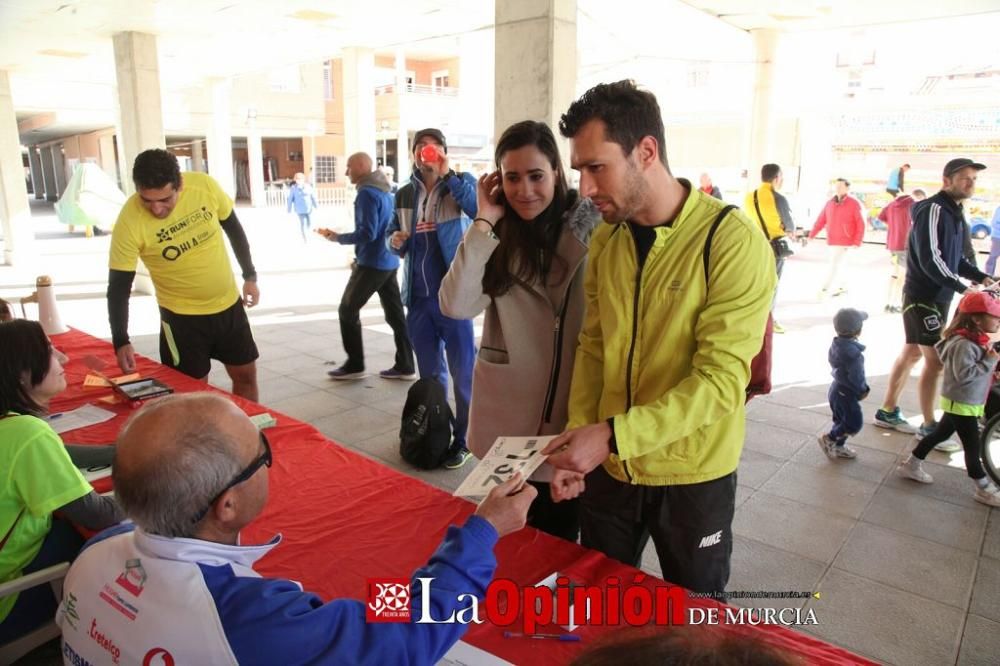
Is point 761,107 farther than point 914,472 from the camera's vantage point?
Yes

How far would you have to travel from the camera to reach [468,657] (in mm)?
1389

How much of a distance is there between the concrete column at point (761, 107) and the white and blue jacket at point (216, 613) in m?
11.0

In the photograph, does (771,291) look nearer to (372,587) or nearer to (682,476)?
(682,476)

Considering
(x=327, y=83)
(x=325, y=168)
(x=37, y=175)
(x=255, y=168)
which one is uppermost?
(x=327, y=83)

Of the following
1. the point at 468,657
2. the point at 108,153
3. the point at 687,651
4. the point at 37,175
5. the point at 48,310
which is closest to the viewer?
the point at 687,651

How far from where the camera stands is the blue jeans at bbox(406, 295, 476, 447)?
4094mm

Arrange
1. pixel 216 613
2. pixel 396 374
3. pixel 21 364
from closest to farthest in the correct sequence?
pixel 216 613, pixel 21 364, pixel 396 374

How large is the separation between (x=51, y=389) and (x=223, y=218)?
1831 mm

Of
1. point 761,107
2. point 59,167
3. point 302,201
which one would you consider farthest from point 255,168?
point 59,167

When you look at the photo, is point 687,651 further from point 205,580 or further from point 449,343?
point 449,343

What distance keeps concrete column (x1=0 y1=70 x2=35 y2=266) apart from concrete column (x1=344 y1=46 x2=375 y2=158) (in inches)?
243

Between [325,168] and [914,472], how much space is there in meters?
33.8

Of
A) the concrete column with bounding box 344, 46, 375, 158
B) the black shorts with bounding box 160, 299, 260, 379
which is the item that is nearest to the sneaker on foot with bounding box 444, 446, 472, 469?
the black shorts with bounding box 160, 299, 260, 379

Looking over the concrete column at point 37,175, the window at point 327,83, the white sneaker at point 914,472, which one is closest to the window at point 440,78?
the window at point 327,83
